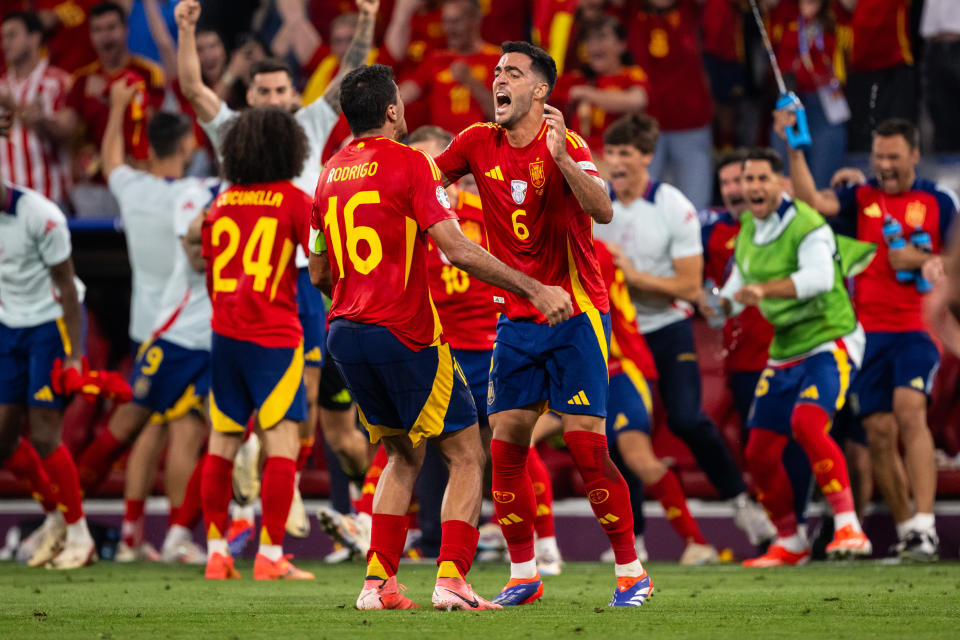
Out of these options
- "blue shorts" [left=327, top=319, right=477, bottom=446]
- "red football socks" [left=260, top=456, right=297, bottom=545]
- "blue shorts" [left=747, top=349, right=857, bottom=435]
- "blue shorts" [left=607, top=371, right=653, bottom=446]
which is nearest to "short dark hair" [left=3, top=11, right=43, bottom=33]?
"red football socks" [left=260, top=456, right=297, bottom=545]

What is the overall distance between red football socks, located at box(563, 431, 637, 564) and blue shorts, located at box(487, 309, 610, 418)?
122 mm

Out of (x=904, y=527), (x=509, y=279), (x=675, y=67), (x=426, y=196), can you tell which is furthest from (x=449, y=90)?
(x=509, y=279)

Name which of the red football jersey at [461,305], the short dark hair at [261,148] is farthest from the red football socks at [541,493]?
the short dark hair at [261,148]

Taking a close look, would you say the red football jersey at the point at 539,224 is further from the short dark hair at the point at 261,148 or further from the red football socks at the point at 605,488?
the short dark hair at the point at 261,148

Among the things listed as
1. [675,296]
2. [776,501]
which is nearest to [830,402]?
[776,501]

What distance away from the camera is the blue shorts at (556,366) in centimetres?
546

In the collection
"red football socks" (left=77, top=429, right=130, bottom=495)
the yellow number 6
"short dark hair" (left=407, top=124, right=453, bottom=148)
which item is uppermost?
"short dark hair" (left=407, top=124, right=453, bottom=148)

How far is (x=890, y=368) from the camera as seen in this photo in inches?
357

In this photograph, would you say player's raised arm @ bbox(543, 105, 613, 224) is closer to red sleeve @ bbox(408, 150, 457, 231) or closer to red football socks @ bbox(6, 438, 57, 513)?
red sleeve @ bbox(408, 150, 457, 231)

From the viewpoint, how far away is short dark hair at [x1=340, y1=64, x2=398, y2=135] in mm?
5383

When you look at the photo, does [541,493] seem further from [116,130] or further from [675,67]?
[675,67]

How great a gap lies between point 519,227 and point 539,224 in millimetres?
89

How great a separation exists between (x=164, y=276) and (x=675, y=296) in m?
3.77

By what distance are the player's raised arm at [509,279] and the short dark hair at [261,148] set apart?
2.28 m
